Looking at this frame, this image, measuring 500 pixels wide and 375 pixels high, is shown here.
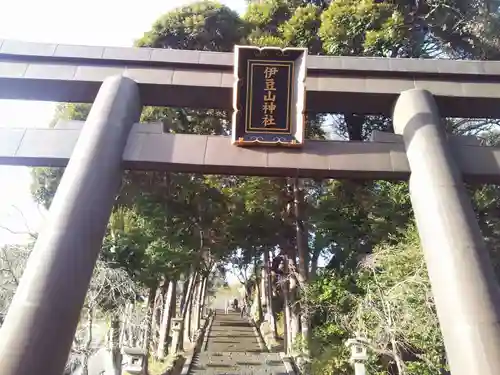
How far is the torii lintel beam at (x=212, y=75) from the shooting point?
22.3ft

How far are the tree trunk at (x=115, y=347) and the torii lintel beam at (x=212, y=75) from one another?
5.52 metres

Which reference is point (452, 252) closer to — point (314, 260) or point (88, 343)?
point (88, 343)

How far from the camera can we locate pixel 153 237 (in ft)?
43.0

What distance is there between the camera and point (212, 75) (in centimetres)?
688

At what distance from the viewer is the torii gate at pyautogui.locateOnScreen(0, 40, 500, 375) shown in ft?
15.2

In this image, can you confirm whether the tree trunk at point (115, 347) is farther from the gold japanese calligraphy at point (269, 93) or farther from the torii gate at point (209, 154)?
the gold japanese calligraphy at point (269, 93)

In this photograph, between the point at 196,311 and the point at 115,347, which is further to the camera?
the point at 196,311

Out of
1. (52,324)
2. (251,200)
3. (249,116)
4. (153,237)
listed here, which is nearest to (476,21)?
(251,200)

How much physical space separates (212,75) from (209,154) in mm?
1509

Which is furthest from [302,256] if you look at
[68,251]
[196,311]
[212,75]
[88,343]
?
[196,311]

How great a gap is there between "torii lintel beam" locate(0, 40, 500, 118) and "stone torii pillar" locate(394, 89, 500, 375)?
28.2 inches

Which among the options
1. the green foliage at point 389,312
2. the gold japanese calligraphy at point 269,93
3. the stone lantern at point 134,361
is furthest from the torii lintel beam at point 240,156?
the stone lantern at point 134,361

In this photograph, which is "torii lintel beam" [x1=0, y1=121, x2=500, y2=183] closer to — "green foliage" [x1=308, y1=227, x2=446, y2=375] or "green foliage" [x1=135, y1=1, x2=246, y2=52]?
"green foliage" [x1=308, y1=227, x2=446, y2=375]

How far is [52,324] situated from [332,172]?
3958 millimetres
